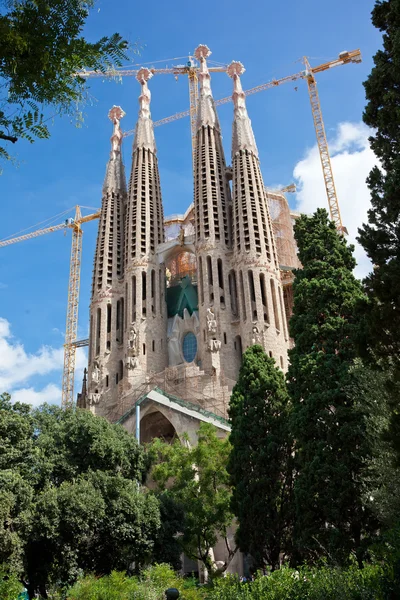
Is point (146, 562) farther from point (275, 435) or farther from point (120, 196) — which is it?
point (120, 196)

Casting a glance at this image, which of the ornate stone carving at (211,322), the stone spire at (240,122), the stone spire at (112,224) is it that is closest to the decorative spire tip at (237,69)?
the stone spire at (240,122)

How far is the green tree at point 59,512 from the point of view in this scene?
17016 mm

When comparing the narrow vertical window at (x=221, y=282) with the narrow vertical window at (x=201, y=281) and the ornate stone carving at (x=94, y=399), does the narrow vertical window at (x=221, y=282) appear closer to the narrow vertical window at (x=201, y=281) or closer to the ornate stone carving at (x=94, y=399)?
the narrow vertical window at (x=201, y=281)

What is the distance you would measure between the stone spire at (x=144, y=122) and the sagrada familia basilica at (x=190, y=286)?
0.42 ft

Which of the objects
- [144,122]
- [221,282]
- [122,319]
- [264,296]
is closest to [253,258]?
[264,296]

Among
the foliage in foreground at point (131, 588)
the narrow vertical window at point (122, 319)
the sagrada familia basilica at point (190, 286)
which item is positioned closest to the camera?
the foliage in foreground at point (131, 588)

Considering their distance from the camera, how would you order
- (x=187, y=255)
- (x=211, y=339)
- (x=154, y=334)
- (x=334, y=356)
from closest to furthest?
(x=334, y=356) → (x=211, y=339) → (x=154, y=334) → (x=187, y=255)

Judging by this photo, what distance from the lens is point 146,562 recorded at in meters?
18.7

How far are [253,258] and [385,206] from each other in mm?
32821

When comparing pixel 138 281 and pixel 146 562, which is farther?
pixel 138 281

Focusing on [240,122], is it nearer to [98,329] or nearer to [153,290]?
[153,290]

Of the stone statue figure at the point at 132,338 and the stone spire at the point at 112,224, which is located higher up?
the stone spire at the point at 112,224

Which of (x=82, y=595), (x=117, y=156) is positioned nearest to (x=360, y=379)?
(x=82, y=595)

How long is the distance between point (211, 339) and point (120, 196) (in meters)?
19.3
